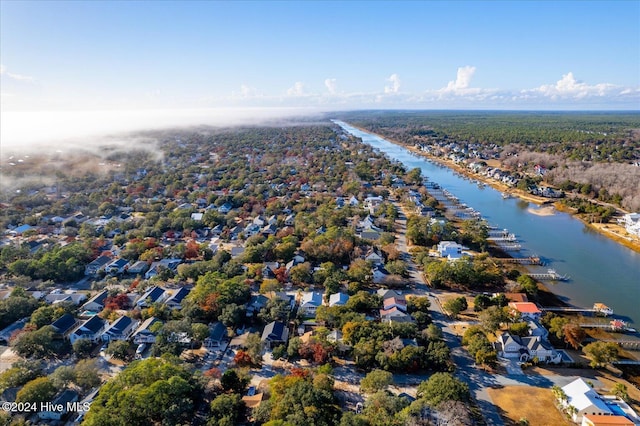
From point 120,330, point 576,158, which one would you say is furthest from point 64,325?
point 576,158

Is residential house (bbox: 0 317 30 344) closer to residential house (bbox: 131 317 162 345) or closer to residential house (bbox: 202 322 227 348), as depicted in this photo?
residential house (bbox: 131 317 162 345)

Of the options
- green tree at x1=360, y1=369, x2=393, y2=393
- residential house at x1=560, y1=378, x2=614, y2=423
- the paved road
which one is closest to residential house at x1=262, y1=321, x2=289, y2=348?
green tree at x1=360, y1=369, x2=393, y2=393

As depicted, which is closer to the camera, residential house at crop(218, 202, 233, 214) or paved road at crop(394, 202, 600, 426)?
paved road at crop(394, 202, 600, 426)

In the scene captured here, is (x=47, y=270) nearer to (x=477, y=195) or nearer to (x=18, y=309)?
(x=18, y=309)

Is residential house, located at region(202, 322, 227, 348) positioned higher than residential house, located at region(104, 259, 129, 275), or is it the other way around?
residential house, located at region(104, 259, 129, 275)

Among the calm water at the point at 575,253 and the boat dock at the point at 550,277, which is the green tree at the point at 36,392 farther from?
the boat dock at the point at 550,277

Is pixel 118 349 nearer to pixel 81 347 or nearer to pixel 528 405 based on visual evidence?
pixel 81 347
